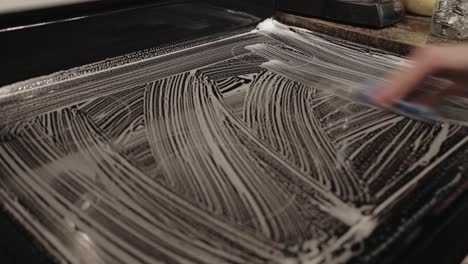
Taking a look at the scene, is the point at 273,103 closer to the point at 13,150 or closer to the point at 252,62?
the point at 252,62

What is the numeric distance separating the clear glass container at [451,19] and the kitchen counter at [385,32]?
0.08 ft

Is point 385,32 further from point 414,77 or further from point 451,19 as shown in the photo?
point 414,77

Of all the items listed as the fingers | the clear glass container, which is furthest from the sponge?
the fingers

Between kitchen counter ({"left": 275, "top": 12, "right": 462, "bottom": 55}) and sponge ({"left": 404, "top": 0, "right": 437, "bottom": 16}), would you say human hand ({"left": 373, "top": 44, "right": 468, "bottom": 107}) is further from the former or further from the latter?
sponge ({"left": 404, "top": 0, "right": 437, "bottom": 16})

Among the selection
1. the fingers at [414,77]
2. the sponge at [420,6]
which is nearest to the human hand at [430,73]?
the fingers at [414,77]

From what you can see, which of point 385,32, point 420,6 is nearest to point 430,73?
point 385,32

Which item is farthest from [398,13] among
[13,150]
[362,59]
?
[13,150]

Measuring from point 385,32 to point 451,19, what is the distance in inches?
6.4

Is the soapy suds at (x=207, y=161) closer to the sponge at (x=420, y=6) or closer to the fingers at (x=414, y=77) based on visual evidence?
the fingers at (x=414, y=77)

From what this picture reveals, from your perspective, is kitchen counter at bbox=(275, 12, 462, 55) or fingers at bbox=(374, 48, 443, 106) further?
kitchen counter at bbox=(275, 12, 462, 55)

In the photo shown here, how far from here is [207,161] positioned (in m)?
0.53

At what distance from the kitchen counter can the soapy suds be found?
0.16 metres

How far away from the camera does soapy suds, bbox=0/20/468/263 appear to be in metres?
0.40

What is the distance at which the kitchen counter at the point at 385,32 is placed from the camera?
94 centimetres
